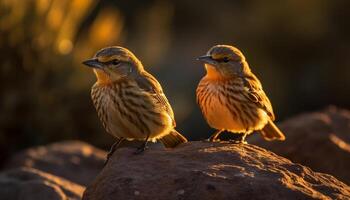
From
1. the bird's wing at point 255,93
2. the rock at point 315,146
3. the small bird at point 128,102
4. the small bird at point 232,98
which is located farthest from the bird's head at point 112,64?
the rock at point 315,146

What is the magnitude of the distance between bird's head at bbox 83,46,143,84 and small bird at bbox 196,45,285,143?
3.31 feet

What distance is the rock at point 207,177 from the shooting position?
6.56 metres

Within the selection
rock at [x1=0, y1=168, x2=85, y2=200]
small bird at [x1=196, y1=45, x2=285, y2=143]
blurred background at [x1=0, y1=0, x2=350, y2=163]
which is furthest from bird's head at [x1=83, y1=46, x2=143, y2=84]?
blurred background at [x1=0, y1=0, x2=350, y2=163]

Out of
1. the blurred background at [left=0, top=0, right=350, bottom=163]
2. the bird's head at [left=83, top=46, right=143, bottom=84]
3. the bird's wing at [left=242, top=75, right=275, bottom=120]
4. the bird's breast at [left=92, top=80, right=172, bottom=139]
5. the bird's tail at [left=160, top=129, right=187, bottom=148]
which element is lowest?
the blurred background at [left=0, top=0, right=350, bottom=163]

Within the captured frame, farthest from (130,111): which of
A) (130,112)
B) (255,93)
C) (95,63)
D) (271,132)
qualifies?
(271,132)

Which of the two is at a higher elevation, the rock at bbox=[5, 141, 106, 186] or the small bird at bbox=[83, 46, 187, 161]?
the small bird at bbox=[83, 46, 187, 161]

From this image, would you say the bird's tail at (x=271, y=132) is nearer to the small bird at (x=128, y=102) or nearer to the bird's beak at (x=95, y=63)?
the small bird at (x=128, y=102)

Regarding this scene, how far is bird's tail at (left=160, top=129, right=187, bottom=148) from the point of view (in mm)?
8117

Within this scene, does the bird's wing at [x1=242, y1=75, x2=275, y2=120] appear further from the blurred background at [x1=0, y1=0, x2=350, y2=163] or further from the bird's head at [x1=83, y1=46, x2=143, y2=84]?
the blurred background at [x1=0, y1=0, x2=350, y2=163]

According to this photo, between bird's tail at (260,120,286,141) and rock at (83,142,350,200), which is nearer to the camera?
rock at (83,142,350,200)

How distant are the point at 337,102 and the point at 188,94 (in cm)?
346

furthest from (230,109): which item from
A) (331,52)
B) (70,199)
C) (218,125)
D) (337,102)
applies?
(331,52)

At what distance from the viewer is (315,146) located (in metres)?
9.20

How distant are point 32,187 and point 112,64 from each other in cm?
145
